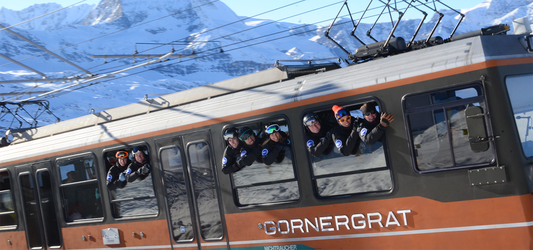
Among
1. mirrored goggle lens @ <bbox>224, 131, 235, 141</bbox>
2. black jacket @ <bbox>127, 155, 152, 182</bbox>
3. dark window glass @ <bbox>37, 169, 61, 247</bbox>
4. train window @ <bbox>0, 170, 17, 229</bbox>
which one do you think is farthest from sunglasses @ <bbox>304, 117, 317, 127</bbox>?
train window @ <bbox>0, 170, 17, 229</bbox>

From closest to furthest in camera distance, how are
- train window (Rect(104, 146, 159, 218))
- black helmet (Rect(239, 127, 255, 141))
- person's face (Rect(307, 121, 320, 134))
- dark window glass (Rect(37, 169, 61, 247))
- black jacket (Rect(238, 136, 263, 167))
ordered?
person's face (Rect(307, 121, 320, 134))
black jacket (Rect(238, 136, 263, 167))
black helmet (Rect(239, 127, 255, 141))
train window (Rect(104, 146, 159, 218))
dark window glass (Rect(37, 169, 61, 247))

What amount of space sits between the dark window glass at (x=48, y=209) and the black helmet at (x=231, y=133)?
425cm

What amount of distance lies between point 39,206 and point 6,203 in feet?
4.01

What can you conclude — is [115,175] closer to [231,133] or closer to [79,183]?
[79,183]

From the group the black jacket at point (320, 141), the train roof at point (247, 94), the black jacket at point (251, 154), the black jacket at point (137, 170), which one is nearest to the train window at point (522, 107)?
the train roof at point (247, 94)

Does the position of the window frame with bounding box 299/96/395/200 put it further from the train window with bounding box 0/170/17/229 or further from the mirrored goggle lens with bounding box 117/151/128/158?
the train window with bounding box 0/170/17/229

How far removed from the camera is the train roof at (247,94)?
4859 millimetres

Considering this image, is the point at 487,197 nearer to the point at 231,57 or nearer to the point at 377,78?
the point at 377,78

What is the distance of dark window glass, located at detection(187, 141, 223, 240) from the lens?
6.60 m

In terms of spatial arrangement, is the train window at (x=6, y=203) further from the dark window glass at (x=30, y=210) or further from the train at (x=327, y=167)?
the train at (x=327, y=167)

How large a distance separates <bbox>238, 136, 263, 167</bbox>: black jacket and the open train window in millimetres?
757

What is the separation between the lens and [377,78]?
17.3ft

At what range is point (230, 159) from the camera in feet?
20.6

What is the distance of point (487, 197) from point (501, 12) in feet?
692
